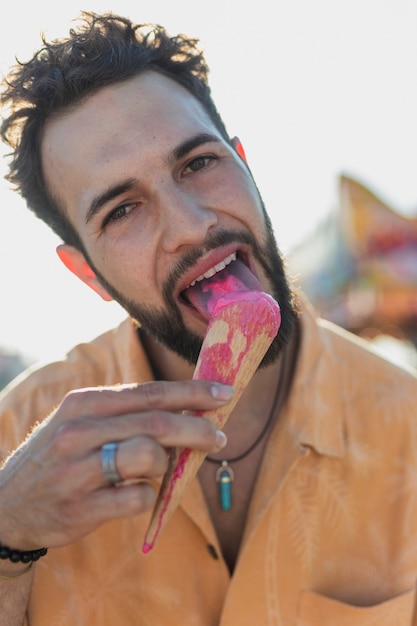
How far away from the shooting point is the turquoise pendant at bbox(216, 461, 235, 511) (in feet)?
8.20

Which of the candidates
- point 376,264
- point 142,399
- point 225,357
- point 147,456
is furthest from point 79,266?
point 376,264

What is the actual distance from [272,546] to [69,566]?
0.71 metres

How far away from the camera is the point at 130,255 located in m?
2.35

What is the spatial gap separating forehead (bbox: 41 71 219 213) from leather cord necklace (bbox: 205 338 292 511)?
1032 mm

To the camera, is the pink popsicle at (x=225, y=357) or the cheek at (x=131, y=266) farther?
the cheek at (x=131, y=266)

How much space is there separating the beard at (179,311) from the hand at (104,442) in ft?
2.88

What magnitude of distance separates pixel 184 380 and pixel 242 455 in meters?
0.71

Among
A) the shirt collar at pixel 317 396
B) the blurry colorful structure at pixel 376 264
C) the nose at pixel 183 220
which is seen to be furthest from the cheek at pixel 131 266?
the blurry colorful structure at pixel 376 264

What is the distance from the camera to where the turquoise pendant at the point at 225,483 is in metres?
2.50

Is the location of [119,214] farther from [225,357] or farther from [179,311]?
[225,357]

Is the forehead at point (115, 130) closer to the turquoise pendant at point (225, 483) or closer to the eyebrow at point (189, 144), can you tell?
the eyebrow at point (189, 144)

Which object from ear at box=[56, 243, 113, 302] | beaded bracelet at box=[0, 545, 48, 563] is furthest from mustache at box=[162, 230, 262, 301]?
beaded bracelet at box=[0, 545, 48, 563]

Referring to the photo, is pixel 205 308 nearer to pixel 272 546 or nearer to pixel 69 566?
pixel 272 546

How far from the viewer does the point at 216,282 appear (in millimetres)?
2258
